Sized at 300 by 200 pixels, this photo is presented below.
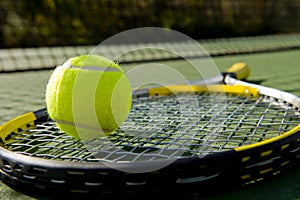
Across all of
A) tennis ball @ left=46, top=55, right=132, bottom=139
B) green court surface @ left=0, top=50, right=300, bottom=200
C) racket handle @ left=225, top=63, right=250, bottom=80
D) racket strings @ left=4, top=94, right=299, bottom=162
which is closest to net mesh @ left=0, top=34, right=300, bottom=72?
green court surface @ left=0, top=50, right=300, bottom=200

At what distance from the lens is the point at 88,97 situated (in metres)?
1.23

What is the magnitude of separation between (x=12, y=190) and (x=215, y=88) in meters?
1.24

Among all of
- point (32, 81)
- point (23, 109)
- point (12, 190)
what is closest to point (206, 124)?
point (12, 190)

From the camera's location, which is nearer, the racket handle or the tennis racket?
the tennis racket

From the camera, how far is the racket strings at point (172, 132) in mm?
1227

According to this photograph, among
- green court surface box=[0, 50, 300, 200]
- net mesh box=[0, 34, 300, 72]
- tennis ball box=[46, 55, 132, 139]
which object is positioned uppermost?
tennis ball box=[46, 55, 132, 139]

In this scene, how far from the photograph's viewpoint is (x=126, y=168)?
916 millimetres

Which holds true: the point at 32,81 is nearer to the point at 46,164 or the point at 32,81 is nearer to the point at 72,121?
the point at 72,121

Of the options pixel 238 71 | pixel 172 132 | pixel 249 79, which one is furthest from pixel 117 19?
pixel 172 132

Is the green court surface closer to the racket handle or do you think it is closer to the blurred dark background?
the racket handle

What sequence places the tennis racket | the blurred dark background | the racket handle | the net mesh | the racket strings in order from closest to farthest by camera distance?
the tennis racket < the racket strings < the racket handle < the net mesh < the blurred dark background

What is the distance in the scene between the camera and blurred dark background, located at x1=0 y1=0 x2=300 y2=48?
705 cm

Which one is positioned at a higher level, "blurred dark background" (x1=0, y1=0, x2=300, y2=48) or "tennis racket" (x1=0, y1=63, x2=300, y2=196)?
"tennis racket" (x1=0, y1=63, x2=300, y2=196)

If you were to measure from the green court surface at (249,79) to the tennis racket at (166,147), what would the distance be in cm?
3
